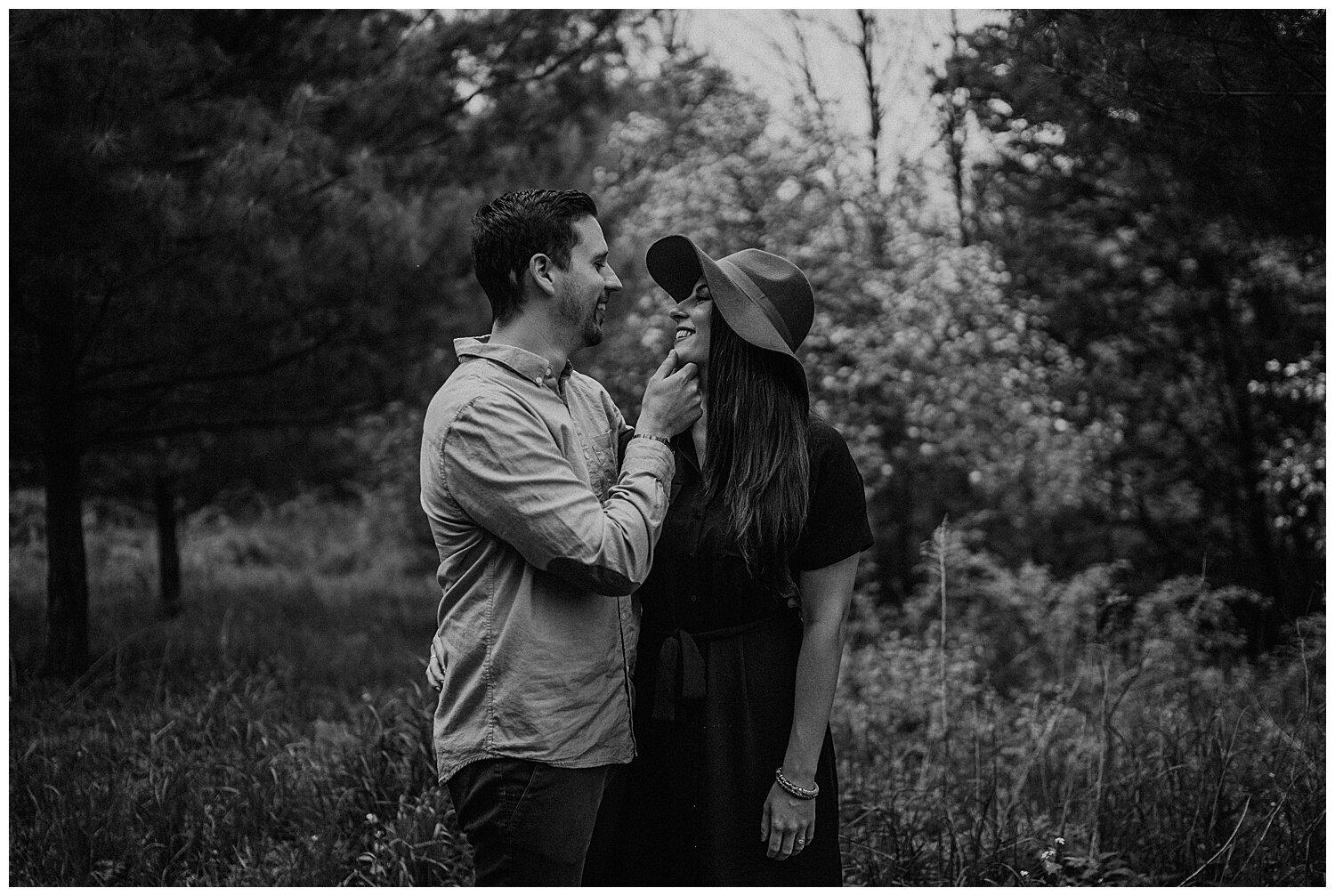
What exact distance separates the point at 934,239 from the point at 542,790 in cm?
757

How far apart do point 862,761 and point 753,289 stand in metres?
2.81

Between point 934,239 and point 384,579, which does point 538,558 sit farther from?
point 384,579

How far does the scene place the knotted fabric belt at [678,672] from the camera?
2162 mm

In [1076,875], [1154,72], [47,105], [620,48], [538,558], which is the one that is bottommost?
[1076,875]

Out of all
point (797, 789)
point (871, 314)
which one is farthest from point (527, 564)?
point (871, 314)

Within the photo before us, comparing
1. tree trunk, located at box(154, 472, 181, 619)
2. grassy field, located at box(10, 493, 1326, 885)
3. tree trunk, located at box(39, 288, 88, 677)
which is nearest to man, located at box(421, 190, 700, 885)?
grassy field, located at box(10, 493, 1326, 885)

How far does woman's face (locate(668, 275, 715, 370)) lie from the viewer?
Result: 237 cm

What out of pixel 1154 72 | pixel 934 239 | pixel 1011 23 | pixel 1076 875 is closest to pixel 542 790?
pixel 1076 875

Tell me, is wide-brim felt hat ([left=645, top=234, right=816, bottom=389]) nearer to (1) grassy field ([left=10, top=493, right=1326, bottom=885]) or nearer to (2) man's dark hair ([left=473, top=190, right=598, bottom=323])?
(2) man's dark hair ([left=473, top=190, right=598, bottom=323])

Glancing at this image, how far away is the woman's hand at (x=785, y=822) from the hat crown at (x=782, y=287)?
0.96 metres

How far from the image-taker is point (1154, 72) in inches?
142

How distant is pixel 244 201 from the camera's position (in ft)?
15.5

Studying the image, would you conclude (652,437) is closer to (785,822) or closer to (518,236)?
(518,236)

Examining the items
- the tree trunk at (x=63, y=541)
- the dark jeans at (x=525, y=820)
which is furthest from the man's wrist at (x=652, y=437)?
the tree trunk at (x=63, y=541)
